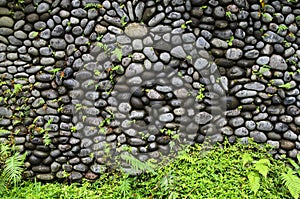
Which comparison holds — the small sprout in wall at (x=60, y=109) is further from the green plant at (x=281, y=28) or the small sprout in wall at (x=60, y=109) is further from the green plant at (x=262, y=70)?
the green plant at (x=281, y=28)

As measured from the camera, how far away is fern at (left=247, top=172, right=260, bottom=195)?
5.36 metres

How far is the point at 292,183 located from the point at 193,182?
1.32 meters

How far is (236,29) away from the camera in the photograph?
228 inches

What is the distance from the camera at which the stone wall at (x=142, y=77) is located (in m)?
5.76

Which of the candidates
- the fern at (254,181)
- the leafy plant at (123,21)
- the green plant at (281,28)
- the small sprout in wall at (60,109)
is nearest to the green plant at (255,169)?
the fern at (254,181)

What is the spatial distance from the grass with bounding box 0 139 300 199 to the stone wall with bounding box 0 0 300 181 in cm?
18

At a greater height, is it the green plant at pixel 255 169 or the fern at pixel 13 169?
the fern at pixel 13 169

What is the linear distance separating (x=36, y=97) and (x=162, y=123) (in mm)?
1902

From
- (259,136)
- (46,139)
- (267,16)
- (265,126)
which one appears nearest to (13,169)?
(46,139)

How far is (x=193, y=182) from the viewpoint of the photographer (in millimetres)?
5570

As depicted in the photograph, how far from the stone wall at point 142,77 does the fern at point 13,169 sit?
0.57ft

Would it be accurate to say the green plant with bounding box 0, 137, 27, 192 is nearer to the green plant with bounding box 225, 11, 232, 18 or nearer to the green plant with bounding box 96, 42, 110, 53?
the green plant with bounding box 96, 42, 110, 53

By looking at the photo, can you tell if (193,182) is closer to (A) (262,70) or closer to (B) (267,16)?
(A) (262,70)

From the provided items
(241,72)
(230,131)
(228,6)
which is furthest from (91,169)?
(228,6)
